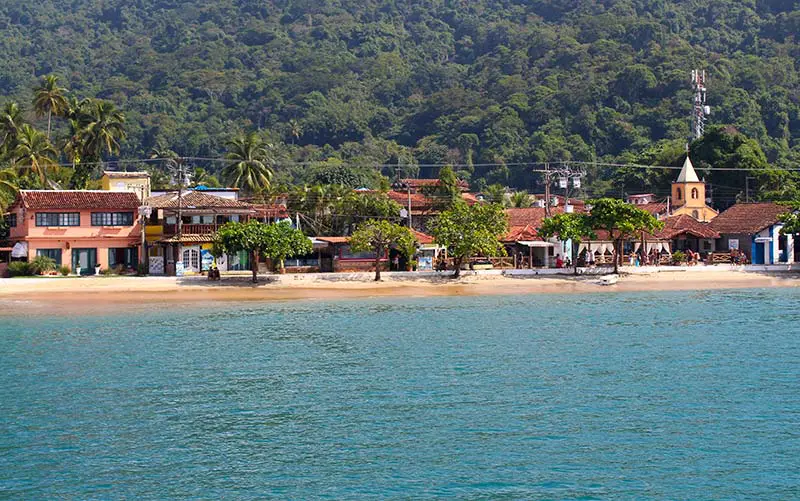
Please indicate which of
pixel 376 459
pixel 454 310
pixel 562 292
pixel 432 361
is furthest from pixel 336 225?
pixel 376 459

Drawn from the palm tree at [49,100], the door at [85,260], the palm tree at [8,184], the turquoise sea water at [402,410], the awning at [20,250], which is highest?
the palm tree at [49,100]

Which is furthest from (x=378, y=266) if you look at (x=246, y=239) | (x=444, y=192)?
(x=444, y=192)

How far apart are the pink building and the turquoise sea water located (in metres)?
20.8

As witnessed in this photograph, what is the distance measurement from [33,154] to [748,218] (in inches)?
2065

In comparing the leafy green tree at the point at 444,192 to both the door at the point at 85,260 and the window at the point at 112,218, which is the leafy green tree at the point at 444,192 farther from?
the door at the point at 85,260

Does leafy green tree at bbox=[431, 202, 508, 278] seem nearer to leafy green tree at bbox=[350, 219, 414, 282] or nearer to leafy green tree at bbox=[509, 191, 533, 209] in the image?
leafy green tree at bbox=[350, 219, 414, 282]

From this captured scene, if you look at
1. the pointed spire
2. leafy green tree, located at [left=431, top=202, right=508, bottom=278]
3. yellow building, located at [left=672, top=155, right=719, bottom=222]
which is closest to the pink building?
leafy green tree, located at [left=431, top=202, right=508, bottom=278]

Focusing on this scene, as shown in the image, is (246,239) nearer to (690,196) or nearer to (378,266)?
(378,266)

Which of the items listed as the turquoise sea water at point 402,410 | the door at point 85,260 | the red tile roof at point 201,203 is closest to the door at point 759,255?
the turquoise sea water at point 402,410

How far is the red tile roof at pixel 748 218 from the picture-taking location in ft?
235

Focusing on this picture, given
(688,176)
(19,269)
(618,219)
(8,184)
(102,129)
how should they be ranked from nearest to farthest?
(19,269) → (618,219) → (8,184) → (102,129) → (688,176)

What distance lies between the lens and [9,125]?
79.5 meters

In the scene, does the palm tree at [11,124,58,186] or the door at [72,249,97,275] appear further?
the palm tree at [11,124,58,186]

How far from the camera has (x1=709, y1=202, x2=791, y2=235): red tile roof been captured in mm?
71688
